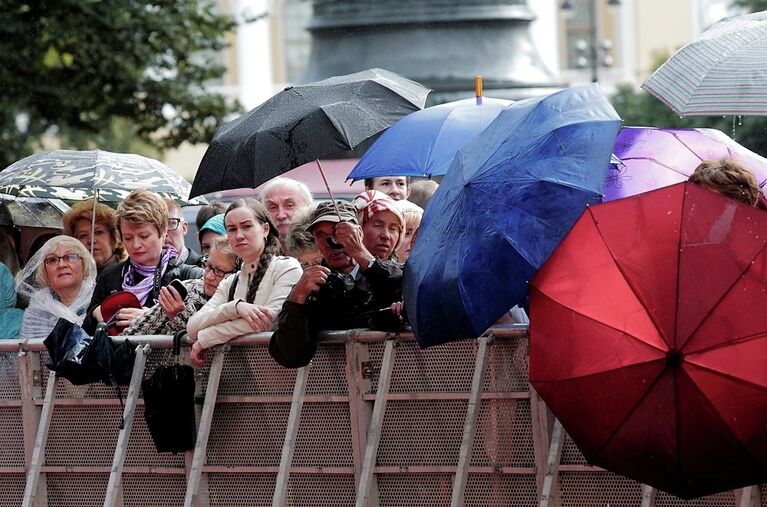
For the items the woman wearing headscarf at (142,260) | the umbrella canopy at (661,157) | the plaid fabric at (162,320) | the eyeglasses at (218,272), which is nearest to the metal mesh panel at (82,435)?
the plaid fabric at (162,320)

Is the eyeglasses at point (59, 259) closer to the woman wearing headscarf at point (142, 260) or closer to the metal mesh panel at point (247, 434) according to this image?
the woman wearing headscarf at point (142, 260)

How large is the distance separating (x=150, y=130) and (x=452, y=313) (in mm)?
13246

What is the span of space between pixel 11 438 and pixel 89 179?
173cm

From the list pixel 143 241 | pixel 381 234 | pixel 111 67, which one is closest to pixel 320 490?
pixel 381 234

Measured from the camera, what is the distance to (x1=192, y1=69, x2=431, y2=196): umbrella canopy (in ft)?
24.4

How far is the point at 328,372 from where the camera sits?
726cm

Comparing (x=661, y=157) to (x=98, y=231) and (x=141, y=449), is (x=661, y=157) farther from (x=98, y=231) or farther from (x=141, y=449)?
(x=98, y=231)

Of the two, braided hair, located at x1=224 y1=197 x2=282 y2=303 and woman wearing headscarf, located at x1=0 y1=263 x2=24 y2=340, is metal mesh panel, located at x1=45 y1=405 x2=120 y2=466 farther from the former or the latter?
woman wearing headscarf, located at x1=0 y1=263 x2=24 y2=340

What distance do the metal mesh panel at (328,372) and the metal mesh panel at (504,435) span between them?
24.0 inches

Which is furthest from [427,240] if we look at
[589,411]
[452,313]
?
[589,411]

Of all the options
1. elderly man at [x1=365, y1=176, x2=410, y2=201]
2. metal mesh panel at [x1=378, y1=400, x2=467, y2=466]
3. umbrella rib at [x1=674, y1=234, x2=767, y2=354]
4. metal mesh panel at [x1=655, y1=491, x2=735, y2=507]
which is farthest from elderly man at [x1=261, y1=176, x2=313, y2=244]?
umbrella rib at [x1=674, y1=234, x2=767, y2=354]

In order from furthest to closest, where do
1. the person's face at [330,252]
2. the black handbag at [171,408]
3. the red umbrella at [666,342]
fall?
the black handbag at [171,408]
the person's face at [330,252]
the red umbrella at [666,342]

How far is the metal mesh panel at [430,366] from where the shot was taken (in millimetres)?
6930

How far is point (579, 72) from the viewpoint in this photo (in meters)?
49.5
